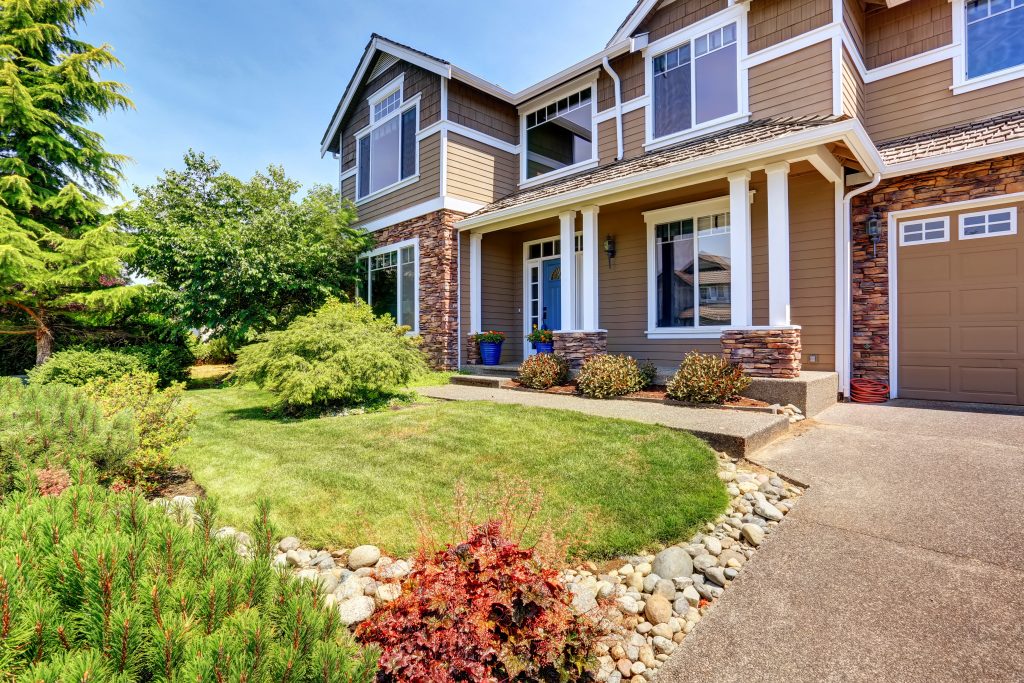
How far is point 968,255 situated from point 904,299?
0.90m

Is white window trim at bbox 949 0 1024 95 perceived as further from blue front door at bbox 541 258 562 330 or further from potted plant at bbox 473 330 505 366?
potted plant at bbox 473 330 505 366

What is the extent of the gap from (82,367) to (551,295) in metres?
8.64

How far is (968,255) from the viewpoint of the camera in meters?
6.64

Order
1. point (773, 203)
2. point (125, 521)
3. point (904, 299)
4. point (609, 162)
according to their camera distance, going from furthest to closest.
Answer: point (609, 162) → point (904, 299) → point (773, 203) → point (125, 521)

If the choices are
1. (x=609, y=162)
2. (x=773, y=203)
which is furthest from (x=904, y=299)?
(x=609, y=162)

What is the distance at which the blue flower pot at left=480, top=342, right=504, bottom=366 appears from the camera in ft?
33.6

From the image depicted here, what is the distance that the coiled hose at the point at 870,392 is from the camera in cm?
699


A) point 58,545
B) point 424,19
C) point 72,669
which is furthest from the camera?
point 424,19

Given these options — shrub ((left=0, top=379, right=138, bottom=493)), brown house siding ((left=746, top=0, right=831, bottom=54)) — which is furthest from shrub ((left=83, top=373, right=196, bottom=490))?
brown house siding ((left=746, top=0, right=831, bottom=54))

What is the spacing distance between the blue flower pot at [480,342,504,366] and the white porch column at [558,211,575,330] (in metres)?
2.13

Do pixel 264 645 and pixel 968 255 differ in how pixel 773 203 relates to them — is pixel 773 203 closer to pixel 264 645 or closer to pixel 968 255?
pixel 968 255

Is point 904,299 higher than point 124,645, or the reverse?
point 904,299

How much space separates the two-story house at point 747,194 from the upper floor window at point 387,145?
164 mm

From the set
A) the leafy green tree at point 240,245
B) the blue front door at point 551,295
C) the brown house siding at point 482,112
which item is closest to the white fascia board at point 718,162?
the blue front door at point 551,295
